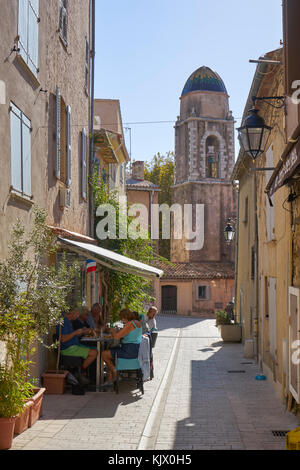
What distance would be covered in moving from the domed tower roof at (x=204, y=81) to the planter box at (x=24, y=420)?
39.2 meters

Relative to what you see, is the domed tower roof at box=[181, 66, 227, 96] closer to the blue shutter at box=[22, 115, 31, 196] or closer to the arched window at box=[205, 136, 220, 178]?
the arched window at box=[205, 136, 220, 178]

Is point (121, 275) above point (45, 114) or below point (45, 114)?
below

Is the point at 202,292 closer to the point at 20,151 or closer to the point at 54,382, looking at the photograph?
the point at 54,382

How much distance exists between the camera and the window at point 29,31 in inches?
349

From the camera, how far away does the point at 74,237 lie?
1169cm

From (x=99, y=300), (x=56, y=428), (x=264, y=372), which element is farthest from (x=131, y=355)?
(x=99, y=300)

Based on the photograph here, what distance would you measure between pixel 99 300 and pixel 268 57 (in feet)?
30.1

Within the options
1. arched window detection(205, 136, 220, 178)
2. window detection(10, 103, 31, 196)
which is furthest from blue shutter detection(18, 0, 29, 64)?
arched window detection(205, 136, 220, 178)

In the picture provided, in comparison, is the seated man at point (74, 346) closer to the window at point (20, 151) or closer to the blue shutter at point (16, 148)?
the window at point (20, 151)

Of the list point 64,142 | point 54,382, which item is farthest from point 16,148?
point 64,142

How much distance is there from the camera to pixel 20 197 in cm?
864

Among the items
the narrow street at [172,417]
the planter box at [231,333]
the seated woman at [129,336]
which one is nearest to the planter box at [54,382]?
the narrow street at [172,417]

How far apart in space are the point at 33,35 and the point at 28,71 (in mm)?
831

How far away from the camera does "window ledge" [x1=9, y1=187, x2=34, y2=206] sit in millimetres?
8288
